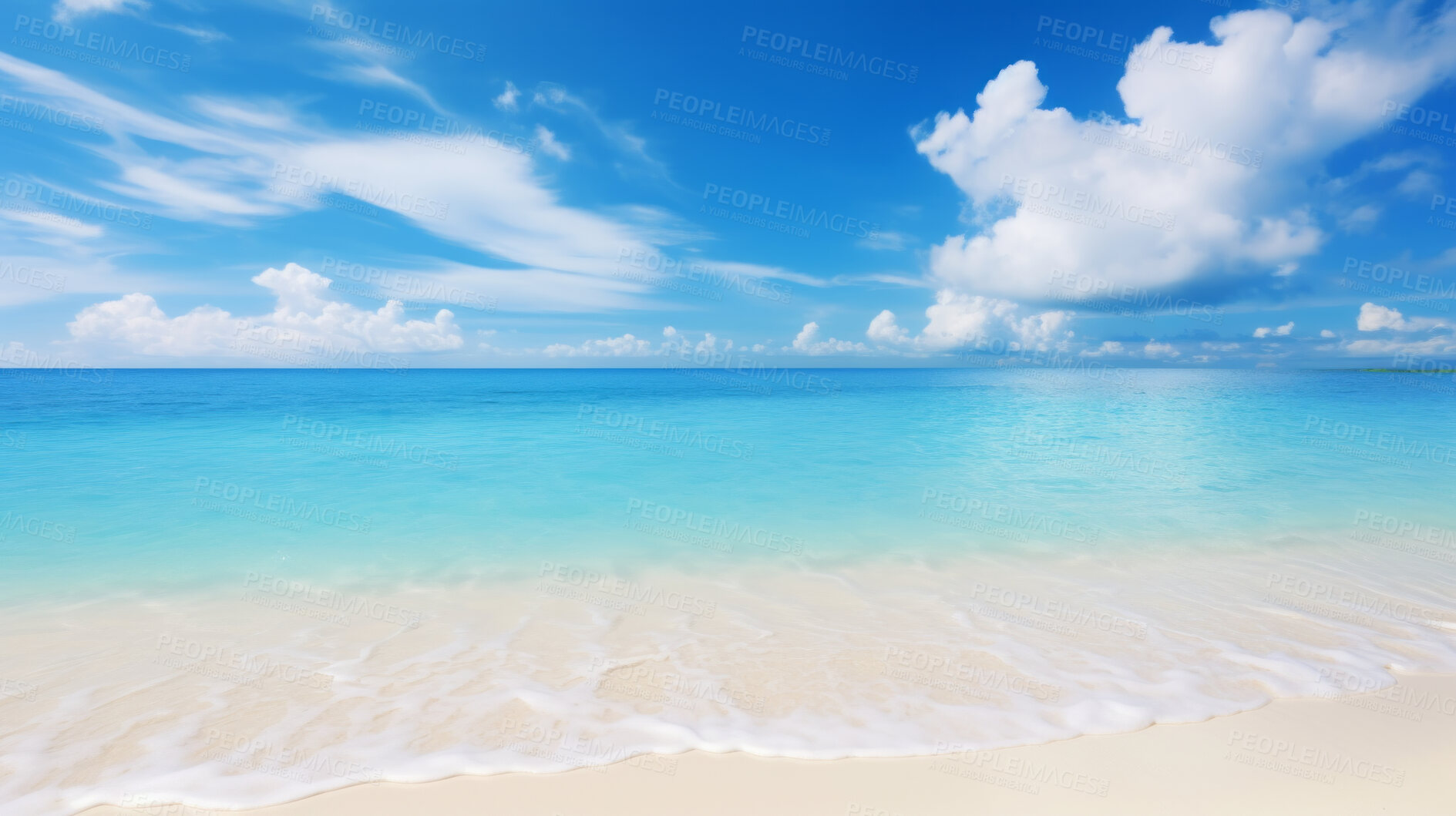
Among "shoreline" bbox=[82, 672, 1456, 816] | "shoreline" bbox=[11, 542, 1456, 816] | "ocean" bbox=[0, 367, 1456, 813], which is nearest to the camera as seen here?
"shoreline" bbox=[82, 672, 1456, 816]

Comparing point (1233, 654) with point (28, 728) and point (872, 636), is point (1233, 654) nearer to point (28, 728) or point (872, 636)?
point (872, 636)

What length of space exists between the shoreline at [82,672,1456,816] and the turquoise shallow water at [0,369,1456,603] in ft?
16.5

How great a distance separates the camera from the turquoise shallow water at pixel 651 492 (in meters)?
9.79

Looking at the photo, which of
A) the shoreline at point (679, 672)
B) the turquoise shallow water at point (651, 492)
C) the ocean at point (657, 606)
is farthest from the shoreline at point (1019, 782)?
the turquoise shallow water at point (651, 492)

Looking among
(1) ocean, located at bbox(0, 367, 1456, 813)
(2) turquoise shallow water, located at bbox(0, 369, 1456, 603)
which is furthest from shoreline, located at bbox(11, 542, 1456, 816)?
(2) turquoise shallow water, located at bbox(0, 369, 1456, 603)

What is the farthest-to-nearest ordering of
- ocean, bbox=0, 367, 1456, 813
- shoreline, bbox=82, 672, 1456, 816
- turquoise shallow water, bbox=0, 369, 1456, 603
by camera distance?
turquoise shallow water, bbox=0, 369, 1456, 603, ocean, bbox=0, 367, 1456, 813, shoreline, bbox=82, 672, 1456, 816

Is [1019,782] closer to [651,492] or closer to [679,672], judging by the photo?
[679,672]

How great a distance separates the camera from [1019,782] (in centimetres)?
406

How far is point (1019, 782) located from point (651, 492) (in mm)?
11146

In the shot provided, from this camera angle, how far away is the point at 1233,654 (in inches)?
233

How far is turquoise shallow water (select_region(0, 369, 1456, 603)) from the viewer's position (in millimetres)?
9789

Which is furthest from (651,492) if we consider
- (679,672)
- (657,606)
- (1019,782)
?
(1019,782)

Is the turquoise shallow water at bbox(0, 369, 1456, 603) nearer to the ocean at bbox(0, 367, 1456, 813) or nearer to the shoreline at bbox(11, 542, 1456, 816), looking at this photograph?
the ocean at bbox(0, 367, 1456, 813)

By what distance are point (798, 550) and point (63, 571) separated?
11.1 metres
